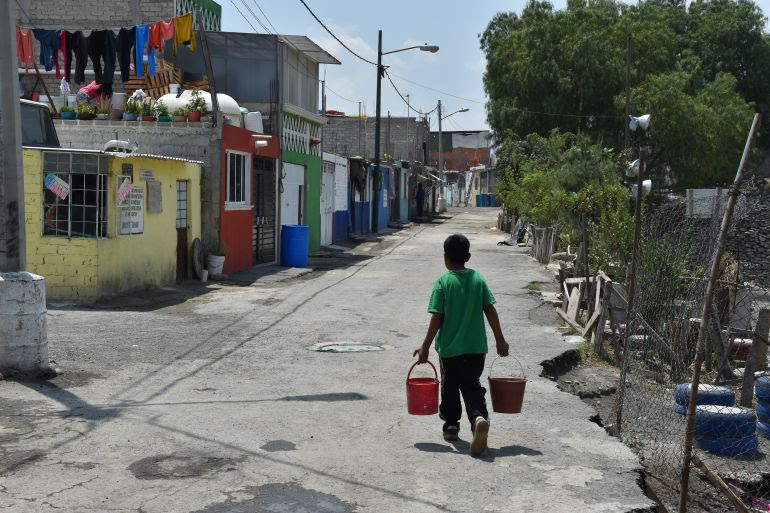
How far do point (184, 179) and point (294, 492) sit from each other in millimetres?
12639

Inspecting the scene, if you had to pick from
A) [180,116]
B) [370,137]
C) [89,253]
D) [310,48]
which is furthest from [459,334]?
[370,137]

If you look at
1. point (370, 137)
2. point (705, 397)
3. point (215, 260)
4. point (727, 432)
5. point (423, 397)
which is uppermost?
point (370, 137)

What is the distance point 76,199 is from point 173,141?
4743 mm

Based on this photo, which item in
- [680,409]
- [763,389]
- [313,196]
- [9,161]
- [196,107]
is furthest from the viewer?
[313,196]

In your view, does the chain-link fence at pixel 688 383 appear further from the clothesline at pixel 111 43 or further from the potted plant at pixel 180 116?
the potted plant at pixel 180 116

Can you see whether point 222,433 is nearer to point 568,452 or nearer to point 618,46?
point 568,452

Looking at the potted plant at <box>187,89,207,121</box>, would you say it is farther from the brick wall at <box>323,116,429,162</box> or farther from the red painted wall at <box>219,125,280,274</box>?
the brick wall at <box>323,116,429,162</box>

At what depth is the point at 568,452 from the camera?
655 centimetres

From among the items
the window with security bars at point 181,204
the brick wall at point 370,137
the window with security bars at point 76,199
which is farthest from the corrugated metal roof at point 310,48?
the brick wall at point 370,137

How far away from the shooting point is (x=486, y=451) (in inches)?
255

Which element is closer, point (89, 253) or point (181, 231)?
point (89, 253)

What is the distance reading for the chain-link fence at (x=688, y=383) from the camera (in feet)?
23.5

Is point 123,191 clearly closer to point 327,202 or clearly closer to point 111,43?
point 111,43

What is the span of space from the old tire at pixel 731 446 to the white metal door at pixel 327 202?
73.3ft
